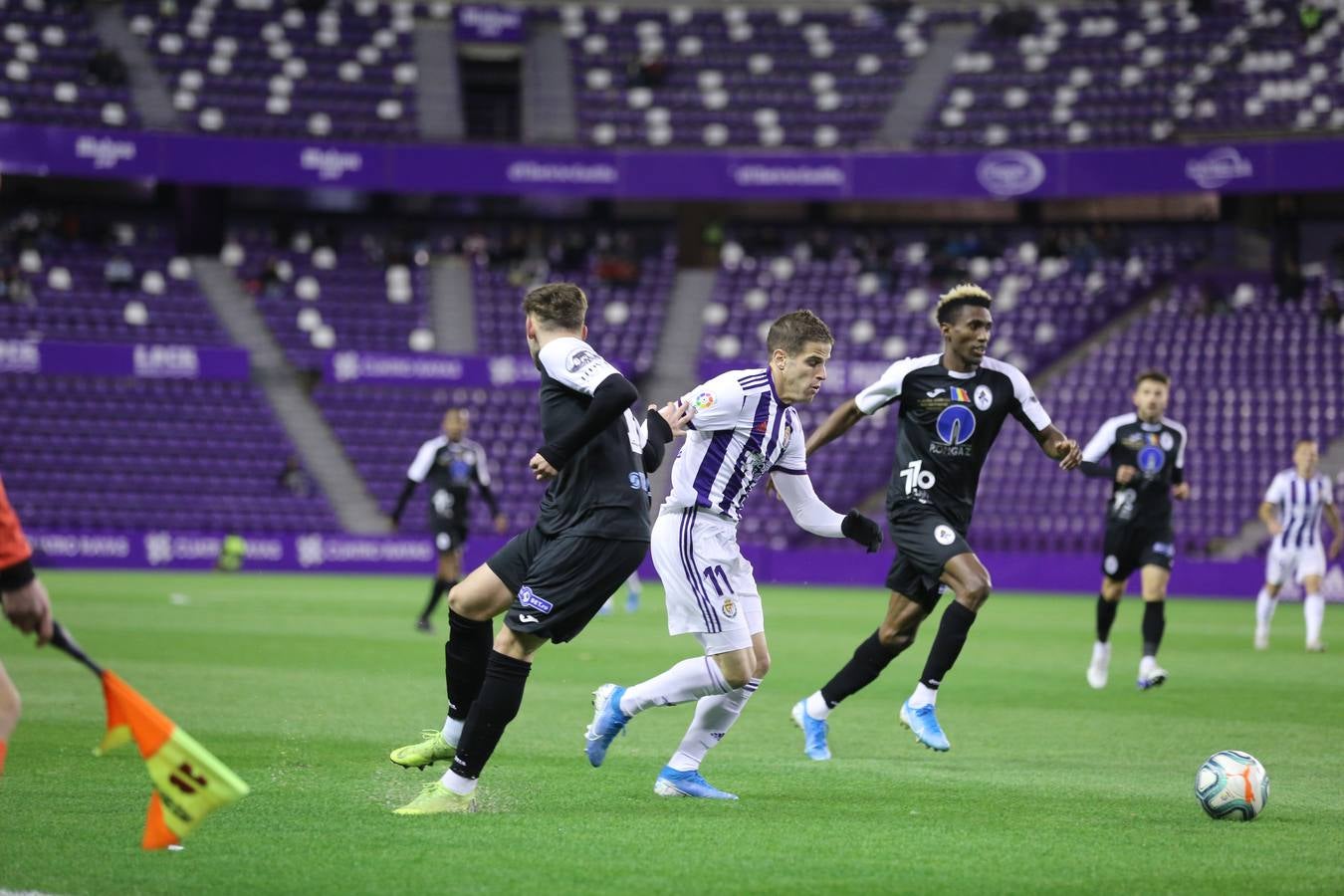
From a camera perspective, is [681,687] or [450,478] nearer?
[681,687]

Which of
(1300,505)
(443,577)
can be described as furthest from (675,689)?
(1300,505)

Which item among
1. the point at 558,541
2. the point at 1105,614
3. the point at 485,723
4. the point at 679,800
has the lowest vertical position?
the point at 1105,614

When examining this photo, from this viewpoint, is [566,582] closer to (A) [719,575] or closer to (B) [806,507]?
(A) [719,575]

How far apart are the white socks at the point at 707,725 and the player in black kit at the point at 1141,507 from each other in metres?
7.03

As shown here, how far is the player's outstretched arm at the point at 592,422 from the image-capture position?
7.25 metres

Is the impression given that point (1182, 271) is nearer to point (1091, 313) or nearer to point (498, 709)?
point (1091, 313)

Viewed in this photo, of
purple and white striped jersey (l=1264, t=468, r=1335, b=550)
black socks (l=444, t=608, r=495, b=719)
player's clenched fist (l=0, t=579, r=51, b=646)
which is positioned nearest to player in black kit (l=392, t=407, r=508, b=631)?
purple and white striped jersey (l=1264, t=468, r=1335, b=550)

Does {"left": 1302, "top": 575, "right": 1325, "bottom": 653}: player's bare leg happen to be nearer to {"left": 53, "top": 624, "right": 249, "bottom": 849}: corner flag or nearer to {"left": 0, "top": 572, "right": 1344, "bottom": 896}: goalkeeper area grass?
{"left": 0, "top": 572, "right": 1344, "bottom": 896}: goalkeeper area grass

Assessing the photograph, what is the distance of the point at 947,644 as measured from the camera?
9.81 metres

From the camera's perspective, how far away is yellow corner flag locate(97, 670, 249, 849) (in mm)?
5875

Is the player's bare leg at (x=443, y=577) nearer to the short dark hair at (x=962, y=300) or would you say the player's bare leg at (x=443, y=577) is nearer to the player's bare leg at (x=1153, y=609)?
the player's bare leg at (x=1153, y=609)

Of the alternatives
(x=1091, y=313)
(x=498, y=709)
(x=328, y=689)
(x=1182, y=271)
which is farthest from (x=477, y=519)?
(x=498, y=709)

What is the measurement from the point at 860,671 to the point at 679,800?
7.41ft

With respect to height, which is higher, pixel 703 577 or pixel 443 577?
pixel 703 577
